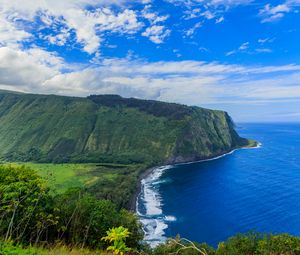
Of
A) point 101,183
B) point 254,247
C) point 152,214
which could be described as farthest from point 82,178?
point 254,247

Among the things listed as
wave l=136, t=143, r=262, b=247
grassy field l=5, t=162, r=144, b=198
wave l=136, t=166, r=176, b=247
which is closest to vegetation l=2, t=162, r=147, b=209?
grassy field l=5, t=162, r=144, b=198

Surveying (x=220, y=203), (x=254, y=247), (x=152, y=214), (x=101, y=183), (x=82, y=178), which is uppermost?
(x=254, y=247)

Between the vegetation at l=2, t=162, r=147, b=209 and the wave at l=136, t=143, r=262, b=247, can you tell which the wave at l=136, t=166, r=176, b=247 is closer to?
the wave at l=136, t=143, r=262, b=247

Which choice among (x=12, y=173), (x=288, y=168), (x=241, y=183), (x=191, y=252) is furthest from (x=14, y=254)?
(x=288, y=168)

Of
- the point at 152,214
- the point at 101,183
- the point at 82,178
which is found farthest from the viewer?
the point at 82,178

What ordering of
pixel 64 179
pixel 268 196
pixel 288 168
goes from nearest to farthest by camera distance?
1. pixel 268 196
2. pixel 64 179
3. pixel 288 168

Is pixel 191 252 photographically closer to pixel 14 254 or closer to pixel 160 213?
pixel 14 254

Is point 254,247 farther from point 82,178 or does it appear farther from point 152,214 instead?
point 82,178

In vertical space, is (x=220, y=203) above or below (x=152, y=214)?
above

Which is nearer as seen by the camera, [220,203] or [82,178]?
[220,203]
